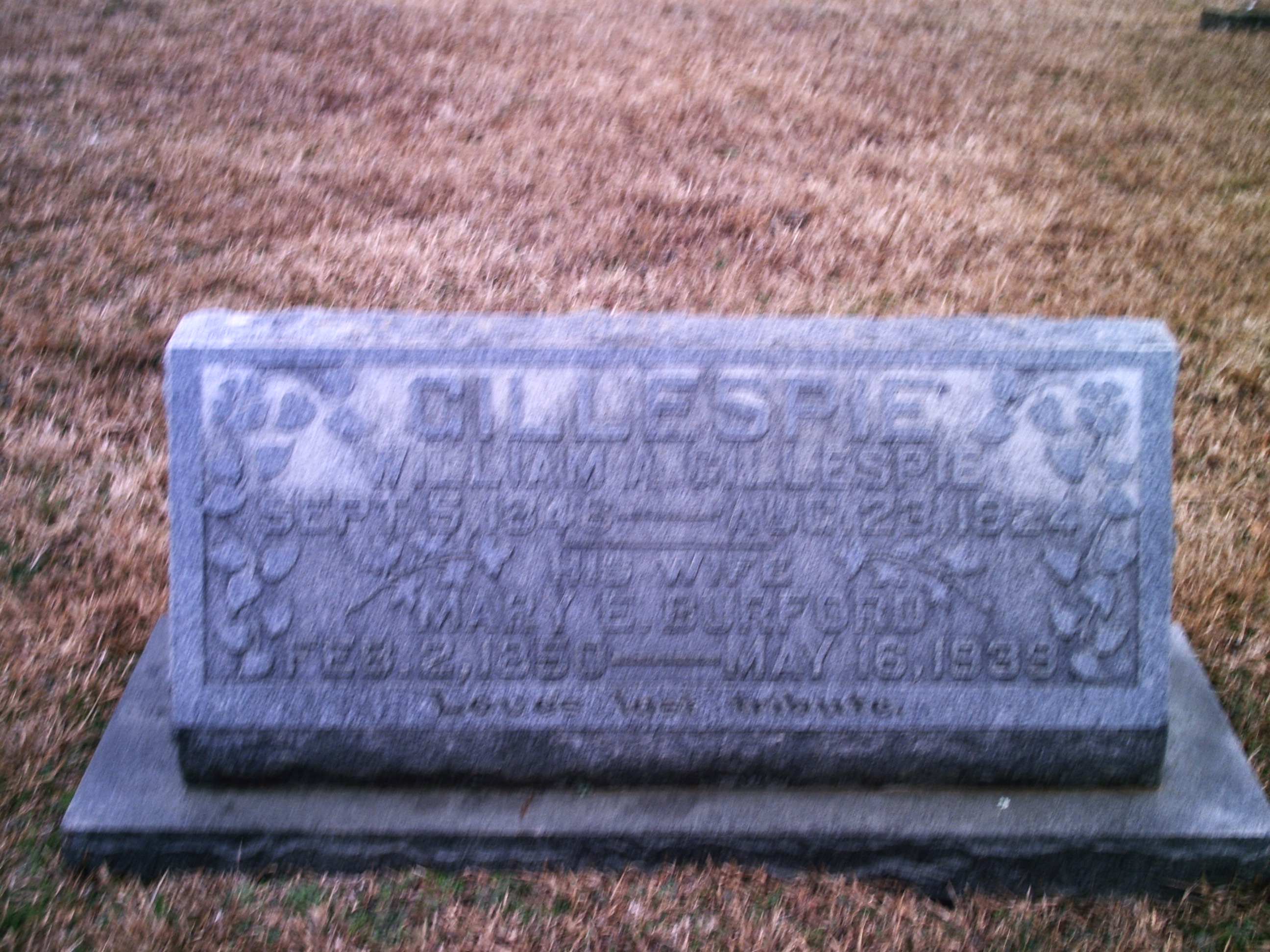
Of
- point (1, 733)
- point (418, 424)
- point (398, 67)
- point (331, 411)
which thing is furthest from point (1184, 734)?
point (398, 67)

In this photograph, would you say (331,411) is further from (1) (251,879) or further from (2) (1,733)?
(2) (1,733)

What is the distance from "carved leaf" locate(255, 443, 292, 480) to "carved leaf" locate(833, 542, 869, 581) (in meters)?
1.02

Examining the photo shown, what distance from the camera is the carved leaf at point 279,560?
1921 millimetres

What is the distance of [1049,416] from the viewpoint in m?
1.92

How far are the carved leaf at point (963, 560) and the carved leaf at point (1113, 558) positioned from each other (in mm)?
219

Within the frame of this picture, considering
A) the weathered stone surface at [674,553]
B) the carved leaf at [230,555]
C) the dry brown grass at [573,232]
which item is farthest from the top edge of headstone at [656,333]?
the dry brown grass at [573,232]

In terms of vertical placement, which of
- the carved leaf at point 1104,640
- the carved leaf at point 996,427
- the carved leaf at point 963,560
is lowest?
the carved leaf at point 1104,640

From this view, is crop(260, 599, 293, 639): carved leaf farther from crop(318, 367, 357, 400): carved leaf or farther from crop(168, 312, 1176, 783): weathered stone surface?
crop(318, 367, 357, 400): carved leaf

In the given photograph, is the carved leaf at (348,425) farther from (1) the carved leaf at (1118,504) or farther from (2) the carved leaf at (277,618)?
(1) the carved leaf at (1118,504)

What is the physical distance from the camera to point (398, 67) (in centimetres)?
545

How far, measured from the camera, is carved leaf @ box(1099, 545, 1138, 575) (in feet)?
6.31

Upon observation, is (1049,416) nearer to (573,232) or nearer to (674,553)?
(674,553)

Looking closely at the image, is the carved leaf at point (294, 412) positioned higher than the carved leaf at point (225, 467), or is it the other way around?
the carved leaf at point (294, 412)

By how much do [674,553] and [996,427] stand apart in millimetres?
633
